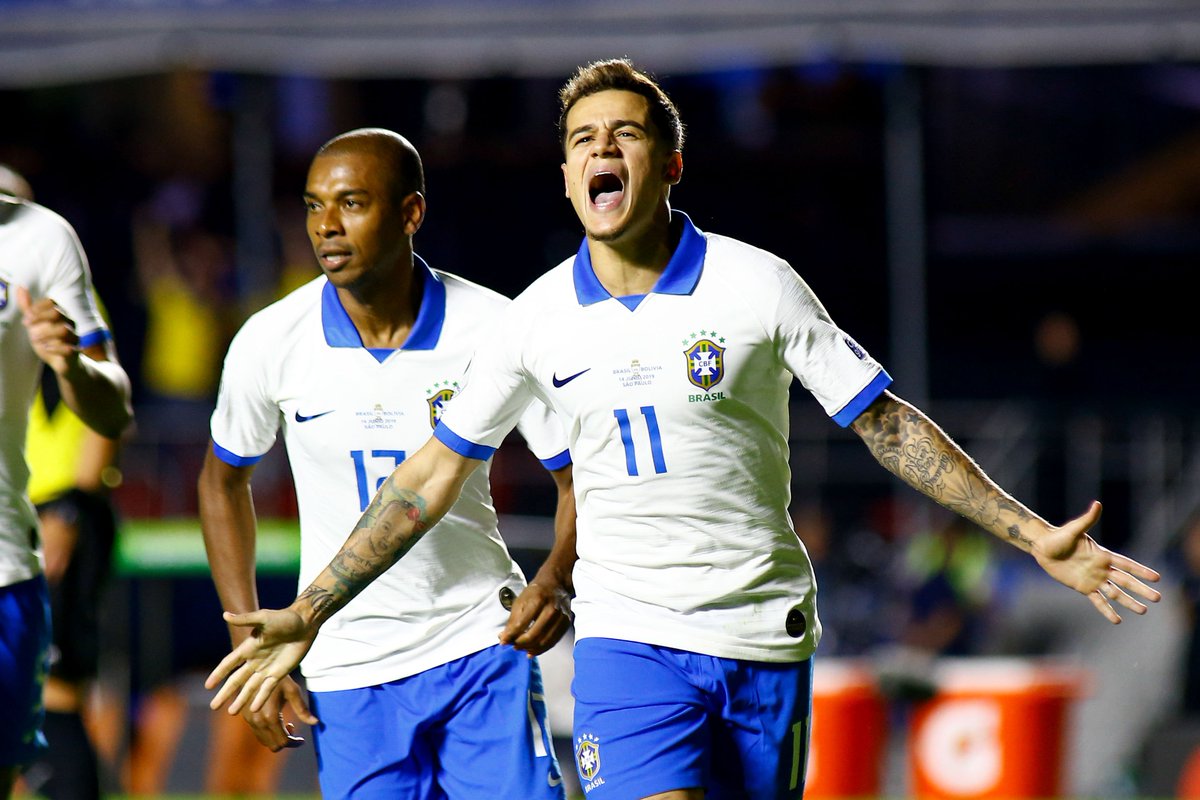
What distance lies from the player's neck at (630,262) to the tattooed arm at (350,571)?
553 mm

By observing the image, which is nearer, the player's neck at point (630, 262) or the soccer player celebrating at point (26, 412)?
the player's neck at point (630, 262)

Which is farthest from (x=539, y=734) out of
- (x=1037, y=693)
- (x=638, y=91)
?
(x=1037, y=693)

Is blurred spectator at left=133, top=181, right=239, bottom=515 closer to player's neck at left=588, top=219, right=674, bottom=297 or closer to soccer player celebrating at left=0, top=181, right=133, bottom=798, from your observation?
soccer player celebrating at left=0, top=181, right=133, bottom=798

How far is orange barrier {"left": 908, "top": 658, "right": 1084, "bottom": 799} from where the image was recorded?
10070 mm

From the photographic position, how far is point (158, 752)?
1019cm

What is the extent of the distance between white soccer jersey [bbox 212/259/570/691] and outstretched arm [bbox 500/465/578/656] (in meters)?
0.12

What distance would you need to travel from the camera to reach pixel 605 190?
14.4ft

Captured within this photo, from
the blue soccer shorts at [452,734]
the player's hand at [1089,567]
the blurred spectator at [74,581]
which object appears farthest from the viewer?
the blurred spectator at [74,581]

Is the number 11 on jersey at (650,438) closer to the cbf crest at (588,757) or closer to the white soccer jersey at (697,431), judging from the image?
the white soccer jersey at (697,431)

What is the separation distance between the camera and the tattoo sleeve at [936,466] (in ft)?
13.4

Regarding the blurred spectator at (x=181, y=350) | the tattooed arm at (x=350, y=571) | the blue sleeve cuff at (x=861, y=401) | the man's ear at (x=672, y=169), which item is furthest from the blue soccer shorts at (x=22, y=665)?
the blurred spectator at (x=181, y=350)

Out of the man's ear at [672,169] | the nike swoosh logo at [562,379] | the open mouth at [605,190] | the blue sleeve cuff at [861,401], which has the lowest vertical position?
the blue sleeve cuff at [861,401]

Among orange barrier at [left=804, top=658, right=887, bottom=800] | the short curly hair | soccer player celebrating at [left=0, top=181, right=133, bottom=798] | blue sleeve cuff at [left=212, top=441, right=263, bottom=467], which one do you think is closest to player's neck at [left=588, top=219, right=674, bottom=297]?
the short curly hair

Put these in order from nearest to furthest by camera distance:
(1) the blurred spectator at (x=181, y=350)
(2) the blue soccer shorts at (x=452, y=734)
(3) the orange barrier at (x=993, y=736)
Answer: (2) the blue soccer shorts at (x=452, y=734)
(3) the orange barrier at (x=993, y=736)
(1) the blurred spectator at (x=181, y=350)
